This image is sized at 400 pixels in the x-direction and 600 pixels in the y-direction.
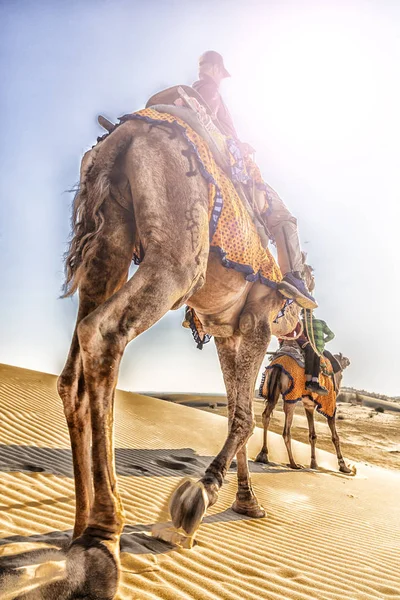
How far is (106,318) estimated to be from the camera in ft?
6.47

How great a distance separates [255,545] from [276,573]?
549 mm

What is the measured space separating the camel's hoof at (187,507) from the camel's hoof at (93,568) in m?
0.50

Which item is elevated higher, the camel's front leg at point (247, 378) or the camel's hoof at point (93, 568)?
the camel's front leg at point (247, 378)

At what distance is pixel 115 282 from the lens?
8.18ft

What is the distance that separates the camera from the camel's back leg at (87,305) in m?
2.19

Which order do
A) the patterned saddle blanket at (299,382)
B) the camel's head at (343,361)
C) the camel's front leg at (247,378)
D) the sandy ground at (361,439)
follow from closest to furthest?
the camel's front leg at (247,378)
the patterned saddle blanket at (299,382)
the camel's head at (343,361)
the sandy ground at (361,439)

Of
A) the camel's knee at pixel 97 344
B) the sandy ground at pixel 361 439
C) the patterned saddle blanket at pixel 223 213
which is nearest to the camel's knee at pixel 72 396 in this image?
the camel's knee at pixel 97 344

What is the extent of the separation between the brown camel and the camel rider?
96 cm

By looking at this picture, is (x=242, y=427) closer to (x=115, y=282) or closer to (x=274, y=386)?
(x=115, y=282)

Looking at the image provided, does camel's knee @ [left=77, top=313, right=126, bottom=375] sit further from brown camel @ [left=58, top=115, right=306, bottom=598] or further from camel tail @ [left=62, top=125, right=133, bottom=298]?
camel tail @ [left=62, top=125, right=133, bottom=298]

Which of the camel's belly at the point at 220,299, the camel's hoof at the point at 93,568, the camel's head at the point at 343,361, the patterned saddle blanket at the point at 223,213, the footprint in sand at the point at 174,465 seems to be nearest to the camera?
the camel's hoof at the point at 93,568

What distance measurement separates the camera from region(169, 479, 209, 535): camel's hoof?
7.20 ft

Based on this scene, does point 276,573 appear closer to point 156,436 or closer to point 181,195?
point 181,195

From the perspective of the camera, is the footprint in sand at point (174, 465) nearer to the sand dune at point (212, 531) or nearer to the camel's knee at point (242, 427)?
the sand dune at point (212, 531)
